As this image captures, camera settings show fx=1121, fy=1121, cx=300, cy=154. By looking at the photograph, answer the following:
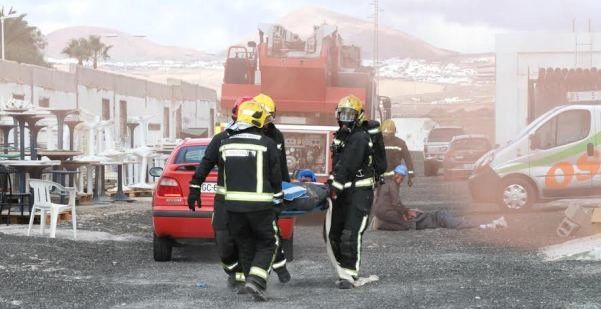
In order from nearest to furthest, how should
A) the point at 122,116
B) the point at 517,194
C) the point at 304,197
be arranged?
the point at 304,197, the point at 517,194, the point at 122,116

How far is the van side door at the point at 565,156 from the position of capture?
1891 cm

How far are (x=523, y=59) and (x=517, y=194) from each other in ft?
74.3

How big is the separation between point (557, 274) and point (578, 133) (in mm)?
8955

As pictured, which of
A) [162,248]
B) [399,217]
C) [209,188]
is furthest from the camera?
[399,217]

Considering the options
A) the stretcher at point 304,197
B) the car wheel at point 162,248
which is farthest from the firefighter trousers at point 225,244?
the car wheel at point 162,248

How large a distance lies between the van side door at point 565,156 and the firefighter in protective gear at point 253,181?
10.6 m

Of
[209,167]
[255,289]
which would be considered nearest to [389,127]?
[209,167]

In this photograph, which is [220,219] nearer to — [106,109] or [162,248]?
[162,248]

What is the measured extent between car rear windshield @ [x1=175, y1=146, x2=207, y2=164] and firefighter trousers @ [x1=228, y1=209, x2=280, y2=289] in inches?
124

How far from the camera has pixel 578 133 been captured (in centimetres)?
1905

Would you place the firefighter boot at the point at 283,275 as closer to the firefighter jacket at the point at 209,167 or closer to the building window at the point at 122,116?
the firefighter jacket at the point at 209,167

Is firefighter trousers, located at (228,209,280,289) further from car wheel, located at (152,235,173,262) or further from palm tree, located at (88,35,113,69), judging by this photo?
palm tree, located at (88,35,113,69)

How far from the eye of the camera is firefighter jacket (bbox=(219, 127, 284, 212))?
9391 millimetres

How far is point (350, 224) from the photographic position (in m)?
10.4
